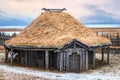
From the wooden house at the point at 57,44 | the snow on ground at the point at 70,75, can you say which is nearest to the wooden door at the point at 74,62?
the wooden house at the point at 57,44

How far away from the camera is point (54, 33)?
Result: 30.8 meters

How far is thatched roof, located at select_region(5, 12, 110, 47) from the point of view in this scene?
95.6 feet

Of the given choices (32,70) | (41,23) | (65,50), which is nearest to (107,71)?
(65,50)

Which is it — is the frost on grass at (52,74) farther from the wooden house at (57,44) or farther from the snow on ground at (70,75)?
the wooden house at (57,44)

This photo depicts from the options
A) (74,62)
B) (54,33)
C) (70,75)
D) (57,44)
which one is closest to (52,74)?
(70,75)

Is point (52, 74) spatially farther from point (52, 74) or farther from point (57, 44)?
point (57, 44)

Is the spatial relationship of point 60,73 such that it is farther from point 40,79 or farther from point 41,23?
point 41,23

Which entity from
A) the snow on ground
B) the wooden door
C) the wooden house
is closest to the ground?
the snow on ground

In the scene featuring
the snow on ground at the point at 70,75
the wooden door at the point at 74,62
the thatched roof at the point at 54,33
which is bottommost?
the snow on ground at the point at 70,75

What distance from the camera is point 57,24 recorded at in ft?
106

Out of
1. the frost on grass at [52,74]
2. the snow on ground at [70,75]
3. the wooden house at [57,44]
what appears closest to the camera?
the frost on grass at [52,74]

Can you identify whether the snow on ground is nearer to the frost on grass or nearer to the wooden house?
the frost on grass

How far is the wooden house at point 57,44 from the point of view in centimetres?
2791

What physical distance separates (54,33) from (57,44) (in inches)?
118
